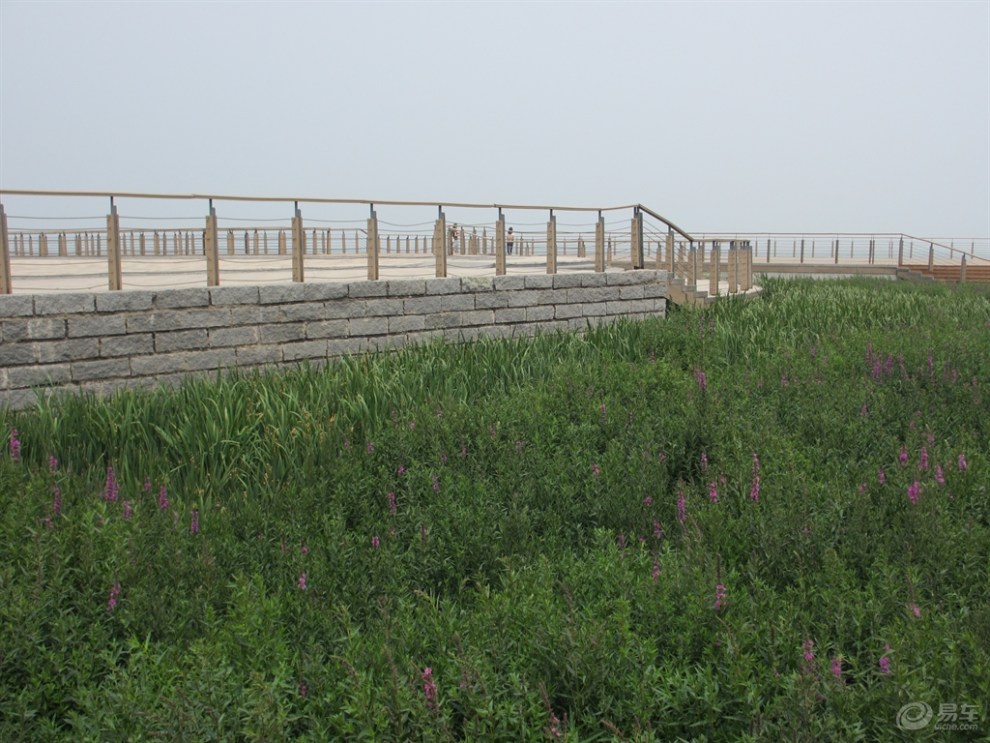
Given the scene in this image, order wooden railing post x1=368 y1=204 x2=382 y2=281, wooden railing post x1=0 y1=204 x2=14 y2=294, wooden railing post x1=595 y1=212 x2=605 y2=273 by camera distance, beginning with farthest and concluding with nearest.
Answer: wooden railing post x1=595 y1=212 x2=605 y2=273 → wooden railing post x1=368 y1=204 x2=382 y2=281 → wooden railing post x1=0 y1=204 x2=14 y2=294

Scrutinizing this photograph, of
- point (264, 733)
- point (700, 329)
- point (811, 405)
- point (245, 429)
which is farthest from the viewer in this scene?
point (700, 329)

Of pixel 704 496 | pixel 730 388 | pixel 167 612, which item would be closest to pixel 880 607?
pixel 704 496

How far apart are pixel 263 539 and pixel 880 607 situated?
3.44 m

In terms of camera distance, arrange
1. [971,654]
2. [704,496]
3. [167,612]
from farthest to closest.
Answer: [704,496] → [167,612] → [971,654]

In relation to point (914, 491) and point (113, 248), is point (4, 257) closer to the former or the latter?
point (113, 248)

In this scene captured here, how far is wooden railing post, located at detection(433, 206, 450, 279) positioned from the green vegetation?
4.88 meters

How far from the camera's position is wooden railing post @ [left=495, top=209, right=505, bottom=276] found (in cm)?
1576

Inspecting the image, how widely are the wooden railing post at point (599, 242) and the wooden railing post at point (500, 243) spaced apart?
7.22ft

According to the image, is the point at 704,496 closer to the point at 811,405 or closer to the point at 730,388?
the point at 811,405

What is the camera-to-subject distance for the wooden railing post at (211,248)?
12297 mm

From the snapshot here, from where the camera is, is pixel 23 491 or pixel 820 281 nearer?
pixel 23 491

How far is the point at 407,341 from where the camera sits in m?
14.5

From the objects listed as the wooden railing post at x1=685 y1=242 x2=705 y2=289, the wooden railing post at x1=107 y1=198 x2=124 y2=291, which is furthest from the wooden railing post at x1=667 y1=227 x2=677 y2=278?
the wooden railing post at x1=107 y1=198 x2=124 y2=291

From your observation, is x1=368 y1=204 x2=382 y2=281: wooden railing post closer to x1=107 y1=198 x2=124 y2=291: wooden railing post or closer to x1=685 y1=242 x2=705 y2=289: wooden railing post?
x1=107 y1=198 x2=124 y2=291: wooden railing post
